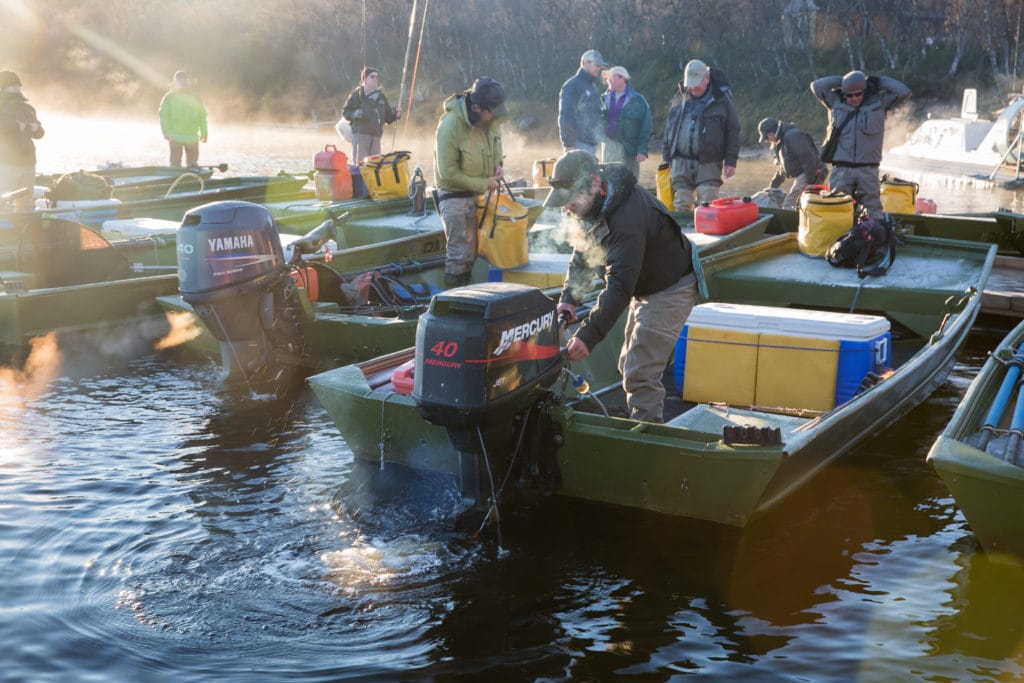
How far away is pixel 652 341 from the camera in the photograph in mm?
5512

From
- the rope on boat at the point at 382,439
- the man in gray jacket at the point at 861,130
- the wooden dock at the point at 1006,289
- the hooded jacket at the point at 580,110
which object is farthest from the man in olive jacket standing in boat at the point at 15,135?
the wooden dock at the point at 1006,289

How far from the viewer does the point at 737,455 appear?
15.6 feet

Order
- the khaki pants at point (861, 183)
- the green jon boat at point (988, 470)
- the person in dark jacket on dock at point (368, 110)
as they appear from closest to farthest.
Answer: the green jon boat at point (988, 470), the khaki pants at point (861, 183), the person in dark jacket on dock at point (368, 110)

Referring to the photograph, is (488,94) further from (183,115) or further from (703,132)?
(183,115)

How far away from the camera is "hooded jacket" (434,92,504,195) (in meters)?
7.89

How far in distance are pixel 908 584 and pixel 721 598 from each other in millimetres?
897

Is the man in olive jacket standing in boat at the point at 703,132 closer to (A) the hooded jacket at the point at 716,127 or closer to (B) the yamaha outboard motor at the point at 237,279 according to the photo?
(A) the hooded jacket at the point at 716,127

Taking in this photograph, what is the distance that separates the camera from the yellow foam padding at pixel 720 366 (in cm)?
634

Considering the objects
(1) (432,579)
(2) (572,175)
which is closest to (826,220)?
(2) (572,175)

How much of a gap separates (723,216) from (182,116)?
357 inches

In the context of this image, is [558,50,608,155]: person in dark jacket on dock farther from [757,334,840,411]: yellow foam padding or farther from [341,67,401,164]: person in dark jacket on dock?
[757,334,840,411]: yellow foam padding

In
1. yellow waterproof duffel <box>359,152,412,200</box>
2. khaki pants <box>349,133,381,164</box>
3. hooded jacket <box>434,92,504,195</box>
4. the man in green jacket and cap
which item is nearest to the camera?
hooded jacket <box>434,92,504,195</box>

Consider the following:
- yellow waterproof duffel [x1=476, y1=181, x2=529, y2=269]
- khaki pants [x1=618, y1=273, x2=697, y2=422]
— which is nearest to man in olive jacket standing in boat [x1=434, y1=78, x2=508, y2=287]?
yellow waterproof duffel [x1=476, y1=181, x2=529, y2=269]

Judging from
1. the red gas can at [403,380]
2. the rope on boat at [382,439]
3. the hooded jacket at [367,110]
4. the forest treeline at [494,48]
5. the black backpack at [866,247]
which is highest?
the forest treeline at [494,48]
